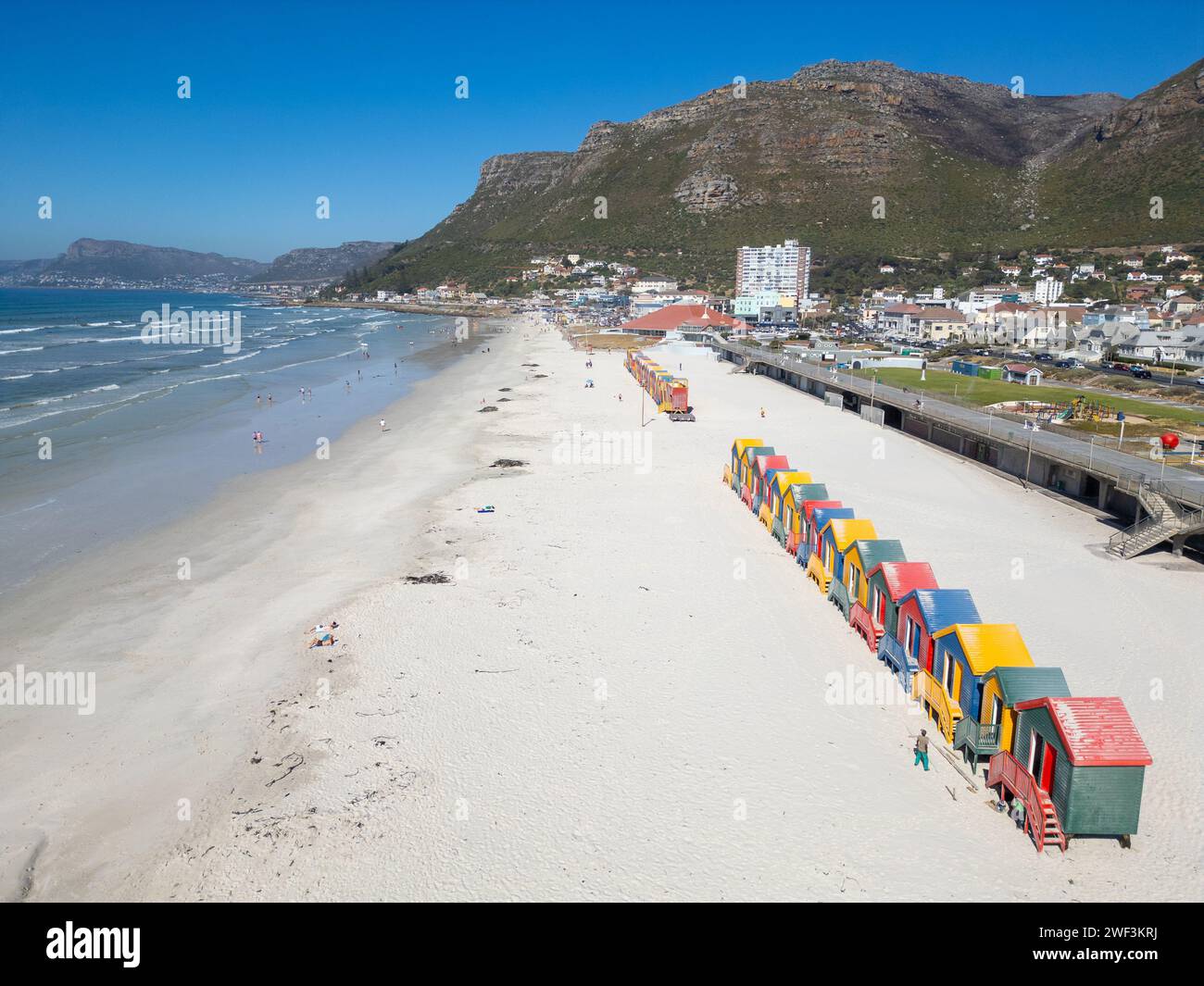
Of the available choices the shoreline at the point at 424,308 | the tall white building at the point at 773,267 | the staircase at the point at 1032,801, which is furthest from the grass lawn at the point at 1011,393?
the shoreline at the point at 424,308

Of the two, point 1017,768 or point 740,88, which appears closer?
point 1017,768

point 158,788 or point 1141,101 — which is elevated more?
point 1141,101

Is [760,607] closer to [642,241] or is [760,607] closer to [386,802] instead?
[386,802]

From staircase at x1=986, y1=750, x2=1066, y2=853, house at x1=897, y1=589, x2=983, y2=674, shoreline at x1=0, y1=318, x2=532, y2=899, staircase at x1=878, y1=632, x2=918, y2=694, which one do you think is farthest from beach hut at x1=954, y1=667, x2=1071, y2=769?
shoreline at x1=0, y1=318, x2=532, y2=899

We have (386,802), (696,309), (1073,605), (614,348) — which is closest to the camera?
(386,802)

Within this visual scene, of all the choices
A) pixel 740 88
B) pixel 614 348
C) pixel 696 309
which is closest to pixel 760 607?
pixel 614 348

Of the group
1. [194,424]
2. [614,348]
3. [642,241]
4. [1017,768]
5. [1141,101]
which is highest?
[1141,101]
